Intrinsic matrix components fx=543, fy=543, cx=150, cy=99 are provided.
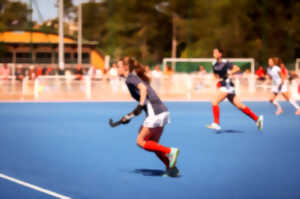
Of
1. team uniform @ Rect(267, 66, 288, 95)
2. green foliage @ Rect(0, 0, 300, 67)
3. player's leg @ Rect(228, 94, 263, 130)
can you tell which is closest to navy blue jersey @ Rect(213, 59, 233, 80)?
player's leg @ Rect(228, 94, 263, 130)

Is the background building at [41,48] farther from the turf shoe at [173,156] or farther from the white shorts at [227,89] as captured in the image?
the turf shoe at [173,156]

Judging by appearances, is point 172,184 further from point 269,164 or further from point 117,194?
point 269,164

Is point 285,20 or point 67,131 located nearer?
point 67,131

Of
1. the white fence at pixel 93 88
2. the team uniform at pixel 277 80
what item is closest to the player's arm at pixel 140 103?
the team uniform at pixel 277 80

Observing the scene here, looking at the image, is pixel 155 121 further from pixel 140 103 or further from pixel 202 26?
pixel 202 26

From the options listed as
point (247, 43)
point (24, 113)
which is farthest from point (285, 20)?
point (24, 113)

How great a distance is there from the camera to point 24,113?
17.3m

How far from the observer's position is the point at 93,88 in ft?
79.5

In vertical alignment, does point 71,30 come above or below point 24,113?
above

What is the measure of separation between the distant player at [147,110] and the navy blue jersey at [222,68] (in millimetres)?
5357

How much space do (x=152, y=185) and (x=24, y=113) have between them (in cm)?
1148

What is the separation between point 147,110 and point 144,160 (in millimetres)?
1759

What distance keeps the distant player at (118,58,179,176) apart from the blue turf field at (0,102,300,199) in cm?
37

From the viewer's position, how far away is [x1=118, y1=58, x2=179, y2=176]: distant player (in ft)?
21.8
